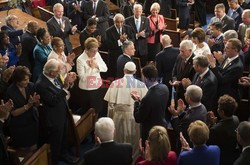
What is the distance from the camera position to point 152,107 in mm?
4543

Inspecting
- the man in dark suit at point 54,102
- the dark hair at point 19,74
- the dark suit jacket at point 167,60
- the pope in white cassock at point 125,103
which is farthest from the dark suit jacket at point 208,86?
the dark hair at point 19,74

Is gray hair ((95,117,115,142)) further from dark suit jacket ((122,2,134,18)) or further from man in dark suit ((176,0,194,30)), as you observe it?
man in dark suit ((176,0,194,30))

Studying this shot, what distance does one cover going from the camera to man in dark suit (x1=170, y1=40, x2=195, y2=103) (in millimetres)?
5398

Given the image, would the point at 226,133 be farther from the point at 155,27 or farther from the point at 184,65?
the point at 155,27

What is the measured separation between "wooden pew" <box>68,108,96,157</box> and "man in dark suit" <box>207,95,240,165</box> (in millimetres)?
1920

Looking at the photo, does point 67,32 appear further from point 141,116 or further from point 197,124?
point 197,124

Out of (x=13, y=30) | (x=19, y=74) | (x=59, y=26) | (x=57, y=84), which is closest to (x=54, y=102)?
(x=57, y=84)

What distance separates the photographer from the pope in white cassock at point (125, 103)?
197 inches

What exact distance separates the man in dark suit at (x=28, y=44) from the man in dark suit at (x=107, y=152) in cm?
321

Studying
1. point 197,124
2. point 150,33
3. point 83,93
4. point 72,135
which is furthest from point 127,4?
point 197,124

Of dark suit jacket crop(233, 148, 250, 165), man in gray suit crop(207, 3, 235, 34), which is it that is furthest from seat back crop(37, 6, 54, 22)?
dark suit jacket crop(233, 148, 250, 165)

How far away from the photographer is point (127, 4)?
8773 millimetres

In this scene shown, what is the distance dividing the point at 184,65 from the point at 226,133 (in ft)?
5.76

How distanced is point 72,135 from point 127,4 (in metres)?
4.34
